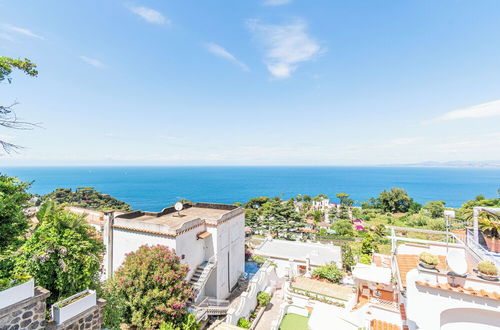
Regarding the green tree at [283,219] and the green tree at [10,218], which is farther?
the green tree at [283,219]

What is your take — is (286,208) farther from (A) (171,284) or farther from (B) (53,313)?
(B) (53,313)

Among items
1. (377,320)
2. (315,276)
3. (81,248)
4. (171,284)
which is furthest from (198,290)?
(315,276)

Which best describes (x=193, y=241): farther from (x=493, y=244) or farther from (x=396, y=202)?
(x=396, y=202)

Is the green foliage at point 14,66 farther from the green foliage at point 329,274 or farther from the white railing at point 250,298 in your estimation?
the green foliage at point 329,274

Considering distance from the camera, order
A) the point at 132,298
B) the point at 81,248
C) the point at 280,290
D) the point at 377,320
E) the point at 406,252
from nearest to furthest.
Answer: the point at 81,248, the point at 377,320, the point at 132,298, the point at 406,252, the point at 280,290

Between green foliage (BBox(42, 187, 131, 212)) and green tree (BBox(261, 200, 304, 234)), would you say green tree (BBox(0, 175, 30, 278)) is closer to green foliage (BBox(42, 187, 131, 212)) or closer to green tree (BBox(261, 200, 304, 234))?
green tree (BBox(261, 200, 304, 234))

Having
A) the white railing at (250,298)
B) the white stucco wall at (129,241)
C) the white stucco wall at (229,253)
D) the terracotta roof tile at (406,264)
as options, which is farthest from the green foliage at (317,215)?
the white stucco wall at (129,241)

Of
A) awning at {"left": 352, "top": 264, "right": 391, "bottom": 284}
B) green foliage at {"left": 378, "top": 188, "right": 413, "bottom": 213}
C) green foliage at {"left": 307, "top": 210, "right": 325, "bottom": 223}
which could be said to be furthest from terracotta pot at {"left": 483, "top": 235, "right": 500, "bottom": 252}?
green foliage at {"left": 378, "top": 188, "right": 413, "bottom": 213}

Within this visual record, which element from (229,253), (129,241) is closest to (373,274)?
(229,253)
